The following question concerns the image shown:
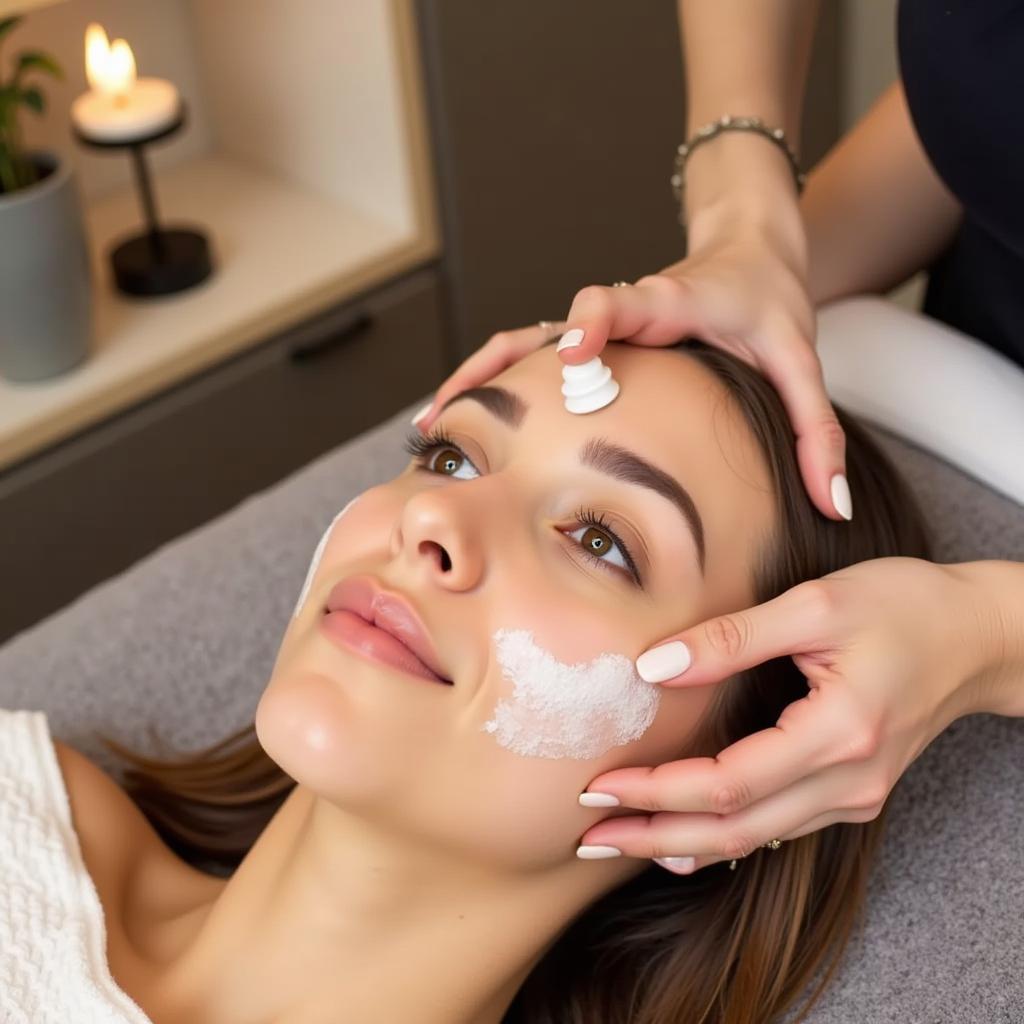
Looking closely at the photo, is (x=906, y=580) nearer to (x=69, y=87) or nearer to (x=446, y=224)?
(x=446, y=224)

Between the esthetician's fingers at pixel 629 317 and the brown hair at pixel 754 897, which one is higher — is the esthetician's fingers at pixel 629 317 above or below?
above

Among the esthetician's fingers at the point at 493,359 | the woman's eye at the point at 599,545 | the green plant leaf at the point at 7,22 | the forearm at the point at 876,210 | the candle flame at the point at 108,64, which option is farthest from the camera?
the candle flame at the point at 108,64

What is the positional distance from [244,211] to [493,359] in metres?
1.16

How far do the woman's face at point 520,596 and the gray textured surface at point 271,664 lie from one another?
0.23 m

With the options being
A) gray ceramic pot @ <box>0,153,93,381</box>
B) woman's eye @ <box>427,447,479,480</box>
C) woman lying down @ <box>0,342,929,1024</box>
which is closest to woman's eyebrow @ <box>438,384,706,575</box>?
woman lying down @ <box>0,342,929,1024</box>

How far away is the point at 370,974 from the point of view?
2.79 ft

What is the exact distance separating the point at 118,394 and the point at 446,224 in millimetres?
565

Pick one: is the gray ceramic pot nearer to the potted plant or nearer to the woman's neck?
the potted plant

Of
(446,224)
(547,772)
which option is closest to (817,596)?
(547,772)

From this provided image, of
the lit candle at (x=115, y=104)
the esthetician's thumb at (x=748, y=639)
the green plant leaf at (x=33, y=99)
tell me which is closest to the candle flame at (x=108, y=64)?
the lit candle at (x=115, y=104)

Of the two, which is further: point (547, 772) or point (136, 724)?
point (136, 724)

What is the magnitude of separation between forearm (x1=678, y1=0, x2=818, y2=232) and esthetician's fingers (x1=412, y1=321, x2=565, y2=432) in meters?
0.21

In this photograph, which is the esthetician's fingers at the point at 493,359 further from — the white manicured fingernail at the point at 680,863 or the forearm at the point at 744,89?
the white manicured fingernail at the point at 680,863

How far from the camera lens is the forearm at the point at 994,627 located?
790 mm
